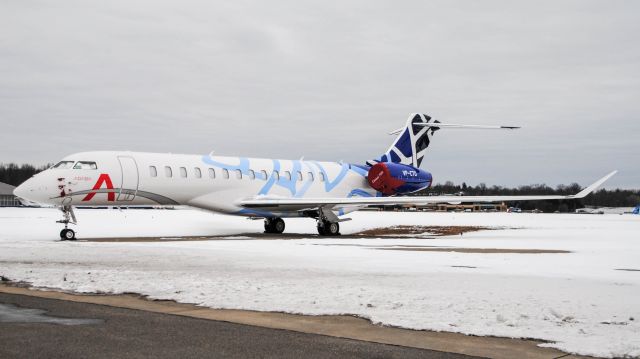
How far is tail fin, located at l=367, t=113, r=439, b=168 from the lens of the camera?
1537 inches

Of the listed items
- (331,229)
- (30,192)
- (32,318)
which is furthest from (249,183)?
(32,318)

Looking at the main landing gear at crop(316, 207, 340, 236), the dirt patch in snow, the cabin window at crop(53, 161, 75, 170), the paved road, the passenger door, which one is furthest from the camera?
the dirt patch in snow

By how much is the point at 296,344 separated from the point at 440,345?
1463 millimetres

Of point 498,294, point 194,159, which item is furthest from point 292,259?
point 194,159

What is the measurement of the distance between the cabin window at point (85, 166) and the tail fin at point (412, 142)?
56.8 feet

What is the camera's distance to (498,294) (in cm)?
1027

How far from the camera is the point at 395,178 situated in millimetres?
37375

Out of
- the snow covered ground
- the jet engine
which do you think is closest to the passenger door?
the snow covered ground

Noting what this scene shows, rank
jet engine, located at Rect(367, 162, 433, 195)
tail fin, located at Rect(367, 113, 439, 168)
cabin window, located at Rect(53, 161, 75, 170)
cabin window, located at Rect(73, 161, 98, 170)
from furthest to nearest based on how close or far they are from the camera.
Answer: tail fin, located at Rect(367, 113, 439, 168) < jet engine, located at Rect(367, 162, 433, 195) < cabin window, located at Rect(73, 161, 98, 170) < cabin window, located at Rect(53, 161, 75, 170)

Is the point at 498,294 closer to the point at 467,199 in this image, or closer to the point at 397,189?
the point at 467,199

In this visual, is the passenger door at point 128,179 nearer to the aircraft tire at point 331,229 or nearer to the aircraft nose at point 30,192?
the aircraft nose at point 30,192

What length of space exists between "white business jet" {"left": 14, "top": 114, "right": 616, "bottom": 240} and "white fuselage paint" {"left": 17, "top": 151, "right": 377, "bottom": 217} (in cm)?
4

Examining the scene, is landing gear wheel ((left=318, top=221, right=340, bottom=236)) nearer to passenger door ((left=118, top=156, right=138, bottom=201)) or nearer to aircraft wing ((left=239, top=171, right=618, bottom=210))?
aircraft wing ((left=239, top=171, right=618, bottom=210))

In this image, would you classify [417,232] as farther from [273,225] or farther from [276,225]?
[273,225]
